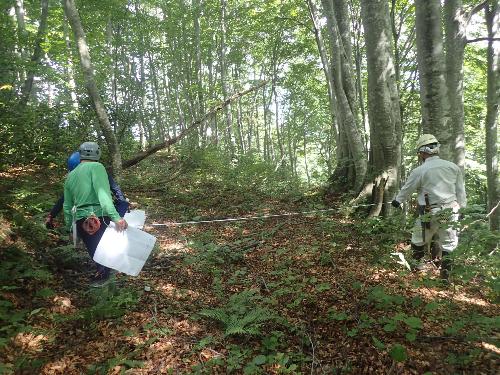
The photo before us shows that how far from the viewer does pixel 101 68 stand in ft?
61.8

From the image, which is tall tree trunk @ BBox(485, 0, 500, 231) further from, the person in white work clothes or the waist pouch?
the waist pouch

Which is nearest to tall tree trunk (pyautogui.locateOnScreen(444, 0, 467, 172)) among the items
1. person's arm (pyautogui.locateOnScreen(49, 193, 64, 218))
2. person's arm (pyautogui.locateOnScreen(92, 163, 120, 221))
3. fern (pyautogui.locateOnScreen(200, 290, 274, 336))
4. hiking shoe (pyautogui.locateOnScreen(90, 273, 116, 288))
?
fern (pyautogui.locateOnScreen(200, 290, 274, 336))

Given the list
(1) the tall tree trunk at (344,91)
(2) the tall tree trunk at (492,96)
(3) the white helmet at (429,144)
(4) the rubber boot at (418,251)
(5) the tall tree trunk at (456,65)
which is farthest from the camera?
(2) the tall tree trunk at (492,96)

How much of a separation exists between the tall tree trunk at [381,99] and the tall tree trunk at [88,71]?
6.76 metres

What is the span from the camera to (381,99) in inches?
262

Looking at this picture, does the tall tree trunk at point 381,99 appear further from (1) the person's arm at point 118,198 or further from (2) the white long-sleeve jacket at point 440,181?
(1) the person's arm at point 118,198

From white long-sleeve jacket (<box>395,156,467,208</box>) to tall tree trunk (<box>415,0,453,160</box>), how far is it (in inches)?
20.1

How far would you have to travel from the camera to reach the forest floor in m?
3.25

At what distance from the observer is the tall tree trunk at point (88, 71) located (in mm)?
8820

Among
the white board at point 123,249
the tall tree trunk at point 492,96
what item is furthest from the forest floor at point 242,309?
the tall tree trunk at point 492,96

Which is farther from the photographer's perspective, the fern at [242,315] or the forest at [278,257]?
the fern at [242,315]

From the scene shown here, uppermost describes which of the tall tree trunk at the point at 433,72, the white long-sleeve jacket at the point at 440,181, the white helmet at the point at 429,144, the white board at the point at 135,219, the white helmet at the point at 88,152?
the tall tree trunk at the point at 433,72

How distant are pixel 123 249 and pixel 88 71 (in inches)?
257

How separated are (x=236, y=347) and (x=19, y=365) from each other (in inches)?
78.7
